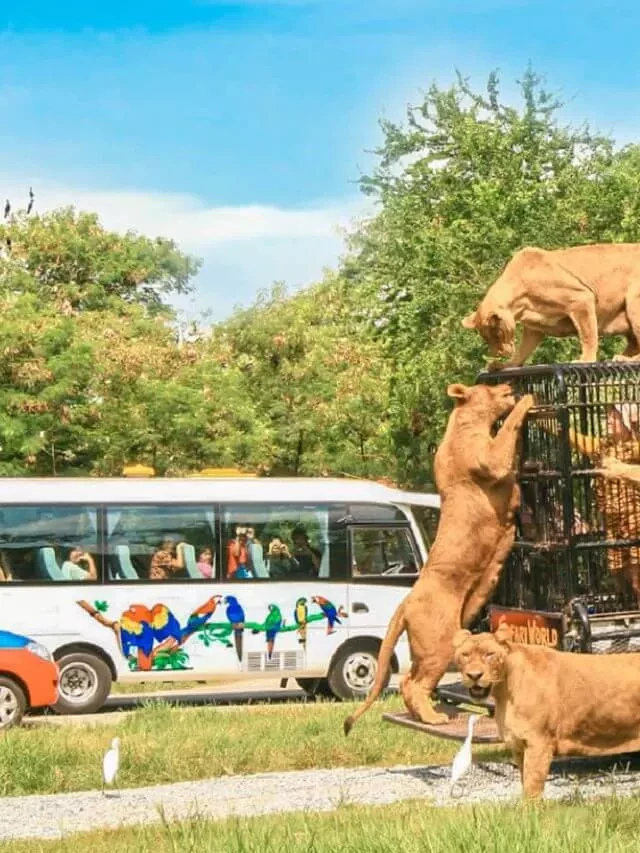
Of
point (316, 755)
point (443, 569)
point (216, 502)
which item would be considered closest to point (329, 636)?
point (216, 502)

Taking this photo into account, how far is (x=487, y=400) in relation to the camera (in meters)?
11.0

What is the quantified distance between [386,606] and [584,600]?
33.5 ft

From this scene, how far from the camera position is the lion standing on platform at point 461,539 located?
1086 cm

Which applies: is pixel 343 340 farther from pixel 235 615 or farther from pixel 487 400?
pixel 487 400

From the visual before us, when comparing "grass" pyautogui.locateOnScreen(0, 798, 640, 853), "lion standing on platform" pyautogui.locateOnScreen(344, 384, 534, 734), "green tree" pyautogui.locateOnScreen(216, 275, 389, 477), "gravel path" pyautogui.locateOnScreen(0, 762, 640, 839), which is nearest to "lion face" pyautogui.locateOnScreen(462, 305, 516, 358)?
"lion standing on platform" pyautogui.locateOnScreen(344, 384, 534, 734)

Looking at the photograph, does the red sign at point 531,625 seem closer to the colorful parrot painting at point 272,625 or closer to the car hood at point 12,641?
the car hood at point 12,641

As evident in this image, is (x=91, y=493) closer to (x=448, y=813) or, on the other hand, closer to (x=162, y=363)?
(x=448, y=813)

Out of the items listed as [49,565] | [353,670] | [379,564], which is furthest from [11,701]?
[379,564]

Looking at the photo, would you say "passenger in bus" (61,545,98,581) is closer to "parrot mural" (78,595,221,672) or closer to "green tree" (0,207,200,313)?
"parrot mural" (78,595,221,672)

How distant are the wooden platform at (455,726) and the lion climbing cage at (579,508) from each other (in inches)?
26.7

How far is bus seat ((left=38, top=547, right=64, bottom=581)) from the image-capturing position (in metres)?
20.0

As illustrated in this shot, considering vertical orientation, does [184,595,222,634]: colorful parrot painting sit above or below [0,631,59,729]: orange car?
above

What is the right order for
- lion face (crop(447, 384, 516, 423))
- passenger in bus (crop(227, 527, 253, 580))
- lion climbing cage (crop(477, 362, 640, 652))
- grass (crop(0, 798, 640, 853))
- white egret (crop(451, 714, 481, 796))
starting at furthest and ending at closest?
passenger in bus (crop(227, 527, 253, 580))
lion face (crop(447, 384, 516, 423))
lion climbing cage (crop(477, 362, 640, 652))
white egret (crop(451, 714, 481, 796))
grass (crop(0, 798, 640, 853))

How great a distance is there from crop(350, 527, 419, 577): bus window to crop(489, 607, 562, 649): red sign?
9.36m
